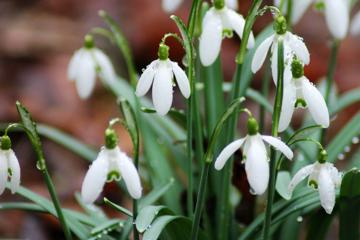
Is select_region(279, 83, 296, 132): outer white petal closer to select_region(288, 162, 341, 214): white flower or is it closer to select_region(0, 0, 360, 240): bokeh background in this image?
select_region(288, 162, 341, 214): white flower

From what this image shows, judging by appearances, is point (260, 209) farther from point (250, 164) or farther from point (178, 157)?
point (250, 164)

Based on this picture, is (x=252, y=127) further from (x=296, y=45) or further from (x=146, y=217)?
(x=146, y=217)

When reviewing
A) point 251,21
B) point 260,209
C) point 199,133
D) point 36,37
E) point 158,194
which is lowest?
point 260,209

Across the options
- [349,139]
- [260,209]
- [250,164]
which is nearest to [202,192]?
[250,164]

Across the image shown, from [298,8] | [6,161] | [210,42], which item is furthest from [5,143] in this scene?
[298,8]

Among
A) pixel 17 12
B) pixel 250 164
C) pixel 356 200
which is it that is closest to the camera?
pixel 250 164

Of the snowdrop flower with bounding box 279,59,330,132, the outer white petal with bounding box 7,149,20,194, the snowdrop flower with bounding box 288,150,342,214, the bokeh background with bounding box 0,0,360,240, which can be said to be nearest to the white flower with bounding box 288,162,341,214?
the snowdrop flower with bounding box 288,150,342,214

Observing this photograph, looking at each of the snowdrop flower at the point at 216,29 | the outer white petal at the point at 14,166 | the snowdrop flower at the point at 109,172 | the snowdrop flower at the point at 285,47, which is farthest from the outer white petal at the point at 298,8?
the outer white petal at the point at 14,166
